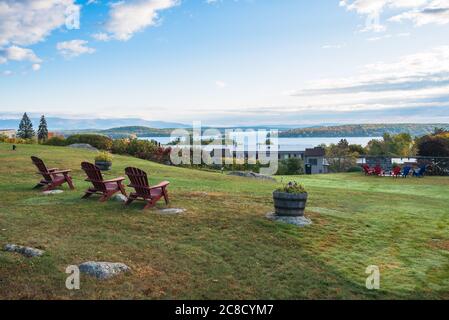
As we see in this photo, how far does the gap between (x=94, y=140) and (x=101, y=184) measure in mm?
27376

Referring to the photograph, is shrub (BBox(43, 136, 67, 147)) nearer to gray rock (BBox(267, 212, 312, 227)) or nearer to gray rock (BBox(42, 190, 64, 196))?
gray rock (BBox(42, 190, 64, 196))

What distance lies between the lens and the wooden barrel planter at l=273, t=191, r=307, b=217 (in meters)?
9.54

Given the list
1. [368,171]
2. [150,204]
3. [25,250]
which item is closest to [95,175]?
[150,204]

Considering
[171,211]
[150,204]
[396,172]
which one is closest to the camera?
[171,211]

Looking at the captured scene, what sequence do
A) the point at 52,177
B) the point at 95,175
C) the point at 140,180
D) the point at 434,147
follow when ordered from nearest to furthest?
the point at 140,180
the point at 95,175
the point at 52,177
the point at 434,147

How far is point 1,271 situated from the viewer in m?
5.94

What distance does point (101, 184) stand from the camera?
11453 millimetres

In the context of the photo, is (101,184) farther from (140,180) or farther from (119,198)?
(140,180)

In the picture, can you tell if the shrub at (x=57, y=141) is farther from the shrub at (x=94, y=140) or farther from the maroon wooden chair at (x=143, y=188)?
the maroon wooden chair at (x=143, y=188)

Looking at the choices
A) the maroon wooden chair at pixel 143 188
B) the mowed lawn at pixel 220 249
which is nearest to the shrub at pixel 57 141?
the mowed lawn at pixel 220 249

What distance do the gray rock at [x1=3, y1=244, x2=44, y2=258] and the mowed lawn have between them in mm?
156

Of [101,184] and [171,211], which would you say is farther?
[101,184]
